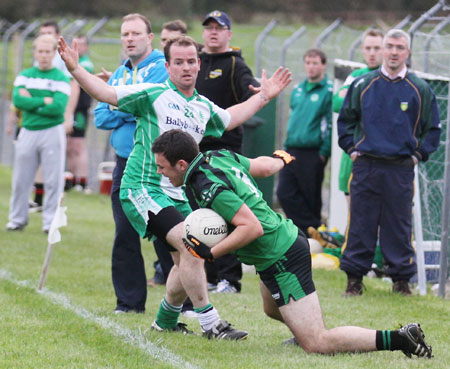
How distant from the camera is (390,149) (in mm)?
8984

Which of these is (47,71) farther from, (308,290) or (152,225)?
(308,290)

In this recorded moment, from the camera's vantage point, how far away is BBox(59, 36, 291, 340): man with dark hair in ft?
22.7

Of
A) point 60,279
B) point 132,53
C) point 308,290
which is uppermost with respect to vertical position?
point 132,53

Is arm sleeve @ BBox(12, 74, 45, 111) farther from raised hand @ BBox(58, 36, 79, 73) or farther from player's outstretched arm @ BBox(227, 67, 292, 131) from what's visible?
raised hand @ BBox(58, 36, 79, 73)

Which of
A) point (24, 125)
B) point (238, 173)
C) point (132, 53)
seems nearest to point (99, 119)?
point (132, 53)

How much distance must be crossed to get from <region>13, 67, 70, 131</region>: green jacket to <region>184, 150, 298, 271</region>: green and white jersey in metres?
6.27

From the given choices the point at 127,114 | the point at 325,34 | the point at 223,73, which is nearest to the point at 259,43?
the point at 325,34

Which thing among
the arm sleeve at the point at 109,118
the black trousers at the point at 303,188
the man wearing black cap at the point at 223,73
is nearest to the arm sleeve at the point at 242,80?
the man wearing black cap at the point at 223,73

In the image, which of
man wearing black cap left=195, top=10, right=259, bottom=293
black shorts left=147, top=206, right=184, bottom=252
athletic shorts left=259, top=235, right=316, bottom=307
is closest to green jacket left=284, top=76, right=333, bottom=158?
man wearing black cap left=195, top=10, right=259, bottom=293

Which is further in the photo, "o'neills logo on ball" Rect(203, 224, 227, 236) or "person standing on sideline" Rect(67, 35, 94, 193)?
"person standing on sideline" Rect(67, 35, 94, 193)

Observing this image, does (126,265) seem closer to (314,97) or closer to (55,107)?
(55,107)

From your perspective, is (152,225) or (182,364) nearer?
(182,364)

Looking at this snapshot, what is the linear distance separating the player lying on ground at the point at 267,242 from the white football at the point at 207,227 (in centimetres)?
4

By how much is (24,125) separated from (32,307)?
482 centimetres
